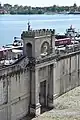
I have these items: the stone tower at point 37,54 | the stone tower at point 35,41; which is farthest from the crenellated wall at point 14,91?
the stone tower at point 35,41

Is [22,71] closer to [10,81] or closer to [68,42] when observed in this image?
[10,81]

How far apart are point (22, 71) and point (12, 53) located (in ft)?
33.9

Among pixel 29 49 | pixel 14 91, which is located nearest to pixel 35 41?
pixel 29 49

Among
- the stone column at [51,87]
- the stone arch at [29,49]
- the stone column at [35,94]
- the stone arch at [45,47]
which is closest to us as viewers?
the stone column at [35,94]

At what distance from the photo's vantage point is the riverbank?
3005 cm

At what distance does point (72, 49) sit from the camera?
40.8 m

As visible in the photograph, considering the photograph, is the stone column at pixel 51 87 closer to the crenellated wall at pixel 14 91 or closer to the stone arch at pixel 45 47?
the stone arch at pixel 45 47

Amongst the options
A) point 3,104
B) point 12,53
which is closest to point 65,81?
point 12,53

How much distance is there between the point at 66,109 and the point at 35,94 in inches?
165

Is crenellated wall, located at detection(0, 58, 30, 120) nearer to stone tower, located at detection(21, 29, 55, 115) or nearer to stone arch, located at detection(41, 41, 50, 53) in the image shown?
stone tower, located at detection(21, 29, 55, 115)

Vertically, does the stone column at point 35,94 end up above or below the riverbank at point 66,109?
above

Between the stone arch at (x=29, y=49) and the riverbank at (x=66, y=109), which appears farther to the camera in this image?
the stone arch at (x=29, y=49)

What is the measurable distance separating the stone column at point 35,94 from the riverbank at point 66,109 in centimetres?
77

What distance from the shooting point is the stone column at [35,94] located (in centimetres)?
2997
